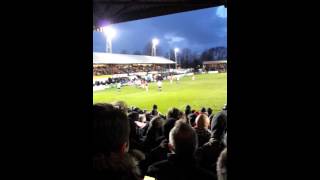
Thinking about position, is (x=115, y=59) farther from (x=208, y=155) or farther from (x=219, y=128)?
(x=208, y=155)

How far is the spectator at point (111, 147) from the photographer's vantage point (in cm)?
182

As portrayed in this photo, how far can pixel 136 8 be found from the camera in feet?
35.1

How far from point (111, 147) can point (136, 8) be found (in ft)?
30.2

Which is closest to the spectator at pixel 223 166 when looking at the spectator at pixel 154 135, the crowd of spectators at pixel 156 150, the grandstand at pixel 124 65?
the crowd of spectators at pixel 156 150

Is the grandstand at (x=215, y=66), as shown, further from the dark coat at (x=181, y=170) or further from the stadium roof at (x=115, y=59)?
the dark coat at (x=181, y=170)

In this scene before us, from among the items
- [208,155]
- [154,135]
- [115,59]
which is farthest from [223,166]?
[115,59]

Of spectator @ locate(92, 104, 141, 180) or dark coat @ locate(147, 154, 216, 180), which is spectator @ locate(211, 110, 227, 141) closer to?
dark coat @ locate(147, 154, 216, 180)

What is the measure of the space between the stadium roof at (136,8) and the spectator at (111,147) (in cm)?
789
